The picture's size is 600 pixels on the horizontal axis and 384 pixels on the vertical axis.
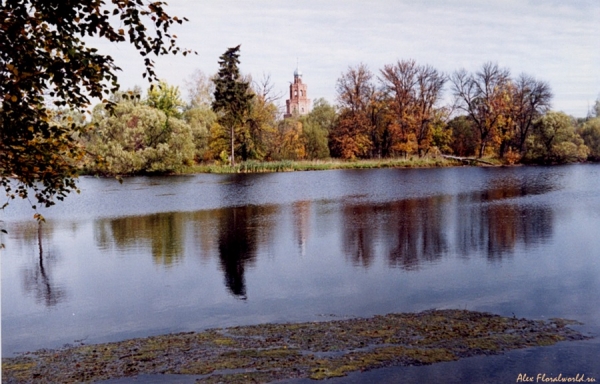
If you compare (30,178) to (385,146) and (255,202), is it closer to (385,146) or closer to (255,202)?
(255,202)

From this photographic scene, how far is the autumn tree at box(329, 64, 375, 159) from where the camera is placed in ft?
204

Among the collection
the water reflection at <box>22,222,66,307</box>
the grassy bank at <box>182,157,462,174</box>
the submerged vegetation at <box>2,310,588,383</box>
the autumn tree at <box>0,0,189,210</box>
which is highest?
the autumn tree at <box>0,0,189,210</box>

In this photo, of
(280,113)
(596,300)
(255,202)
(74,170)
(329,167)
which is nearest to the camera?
(74,170)

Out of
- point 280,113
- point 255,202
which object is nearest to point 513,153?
point 280,113

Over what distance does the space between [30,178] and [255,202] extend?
72.7ft

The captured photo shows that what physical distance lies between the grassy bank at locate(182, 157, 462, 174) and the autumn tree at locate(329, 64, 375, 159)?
2.99 m

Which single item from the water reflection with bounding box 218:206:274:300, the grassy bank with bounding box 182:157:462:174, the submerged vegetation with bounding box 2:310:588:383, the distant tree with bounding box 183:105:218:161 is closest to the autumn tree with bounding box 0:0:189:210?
the submerged vegetation with bounding box 2:310:588:383

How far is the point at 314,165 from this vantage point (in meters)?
55.7

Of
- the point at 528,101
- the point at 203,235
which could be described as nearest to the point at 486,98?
the point at 528,101

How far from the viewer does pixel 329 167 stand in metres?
56.5

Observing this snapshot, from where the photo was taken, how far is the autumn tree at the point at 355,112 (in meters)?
62.3

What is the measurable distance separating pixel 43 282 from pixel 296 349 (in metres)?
7.71

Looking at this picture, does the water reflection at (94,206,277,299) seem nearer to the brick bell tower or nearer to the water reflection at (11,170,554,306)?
the water reflection at (11,170,554,306)

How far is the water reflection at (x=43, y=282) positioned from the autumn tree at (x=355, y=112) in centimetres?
4784
